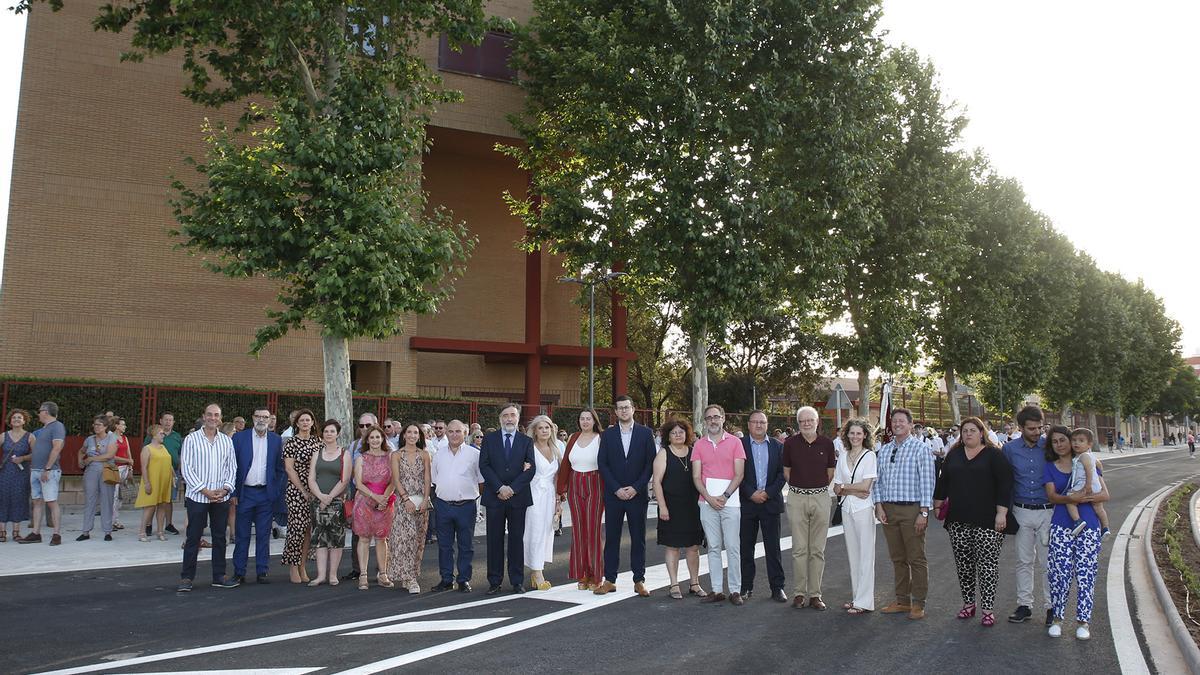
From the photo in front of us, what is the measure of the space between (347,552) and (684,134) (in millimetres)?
11914

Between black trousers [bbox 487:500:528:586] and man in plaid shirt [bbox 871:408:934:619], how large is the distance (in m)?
3.69

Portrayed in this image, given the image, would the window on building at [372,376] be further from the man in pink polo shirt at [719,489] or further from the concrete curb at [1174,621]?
the concrete curb at [1174,621]

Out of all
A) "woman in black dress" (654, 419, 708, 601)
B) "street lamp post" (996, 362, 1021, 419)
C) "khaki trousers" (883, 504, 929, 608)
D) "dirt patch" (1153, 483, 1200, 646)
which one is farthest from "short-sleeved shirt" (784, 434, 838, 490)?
"street lamp post" (996, 362, 1021, 419)

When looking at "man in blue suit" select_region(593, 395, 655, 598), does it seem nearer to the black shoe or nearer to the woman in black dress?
the woman in black dress

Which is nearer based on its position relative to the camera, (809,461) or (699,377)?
(809,461)

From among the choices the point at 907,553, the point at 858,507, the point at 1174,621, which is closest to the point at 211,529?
the point at 858,507

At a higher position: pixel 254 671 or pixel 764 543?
pixel 764 543

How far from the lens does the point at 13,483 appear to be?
12.6 metres

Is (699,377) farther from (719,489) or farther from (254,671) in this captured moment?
(254,671)

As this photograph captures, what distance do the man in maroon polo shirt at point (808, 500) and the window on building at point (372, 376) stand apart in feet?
64.9

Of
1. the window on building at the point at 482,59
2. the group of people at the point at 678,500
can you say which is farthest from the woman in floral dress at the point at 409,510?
the window on building at the point at 482,59

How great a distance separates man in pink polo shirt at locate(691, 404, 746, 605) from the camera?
8984 mm

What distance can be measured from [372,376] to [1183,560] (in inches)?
897

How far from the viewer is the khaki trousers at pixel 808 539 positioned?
28.5ft
